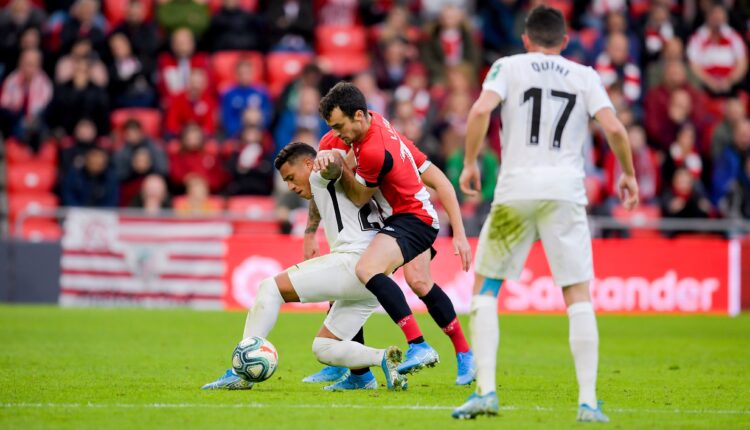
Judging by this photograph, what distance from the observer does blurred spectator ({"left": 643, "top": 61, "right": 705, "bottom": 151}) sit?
70.8 feet

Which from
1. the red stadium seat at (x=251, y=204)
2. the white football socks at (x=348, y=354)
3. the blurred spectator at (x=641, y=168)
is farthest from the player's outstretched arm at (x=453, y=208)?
the blurred spectator at (x=641, y=168)

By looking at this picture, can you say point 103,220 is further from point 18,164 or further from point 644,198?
point 644,198

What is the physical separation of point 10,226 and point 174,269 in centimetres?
311

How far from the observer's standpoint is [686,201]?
20078 mm

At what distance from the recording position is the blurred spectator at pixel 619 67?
21641 mm

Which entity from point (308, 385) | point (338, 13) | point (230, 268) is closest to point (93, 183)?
point (230, 268)

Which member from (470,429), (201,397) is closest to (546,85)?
(470,429)

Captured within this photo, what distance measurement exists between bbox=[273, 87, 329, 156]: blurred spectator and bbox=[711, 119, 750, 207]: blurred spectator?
271 inches

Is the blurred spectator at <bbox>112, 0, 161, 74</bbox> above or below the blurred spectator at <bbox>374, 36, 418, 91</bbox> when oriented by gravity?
above

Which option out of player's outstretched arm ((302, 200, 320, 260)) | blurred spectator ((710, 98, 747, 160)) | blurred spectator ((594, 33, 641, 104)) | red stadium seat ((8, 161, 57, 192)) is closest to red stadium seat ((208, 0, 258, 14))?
red stadium seat ((8, 161, 57, 192))

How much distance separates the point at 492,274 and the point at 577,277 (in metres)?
0.50

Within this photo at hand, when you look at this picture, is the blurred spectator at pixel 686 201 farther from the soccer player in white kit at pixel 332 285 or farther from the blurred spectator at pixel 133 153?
the soccer player in white kit at pixel 332 285

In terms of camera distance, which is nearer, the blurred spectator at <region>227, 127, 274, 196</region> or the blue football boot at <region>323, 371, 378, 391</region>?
the blue football boot at <region>323, 371, 378, 391</region>

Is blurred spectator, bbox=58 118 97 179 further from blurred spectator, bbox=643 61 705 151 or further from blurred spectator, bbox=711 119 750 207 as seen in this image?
blurred spectator, bbox=711 119 750 207
